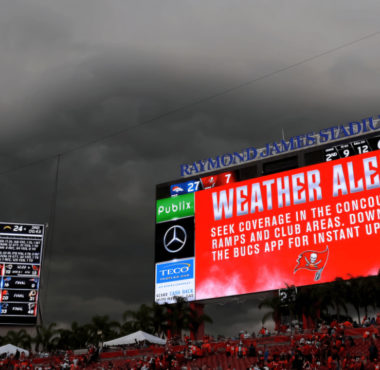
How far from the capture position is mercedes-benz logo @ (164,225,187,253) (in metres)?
61.2

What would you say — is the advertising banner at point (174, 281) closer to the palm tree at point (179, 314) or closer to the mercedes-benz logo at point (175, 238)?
the palm tree at point (179, 314)

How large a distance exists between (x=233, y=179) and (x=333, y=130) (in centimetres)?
920

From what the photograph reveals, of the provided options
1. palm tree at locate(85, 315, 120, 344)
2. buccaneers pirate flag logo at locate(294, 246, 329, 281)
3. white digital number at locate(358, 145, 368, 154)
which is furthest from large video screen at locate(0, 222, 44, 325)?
white digital number at locate(358, 145, 368, 154)

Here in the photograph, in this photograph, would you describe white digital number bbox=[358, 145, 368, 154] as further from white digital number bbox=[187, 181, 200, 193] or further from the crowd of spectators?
white digital number bbox=[187, 181, 200, 193]

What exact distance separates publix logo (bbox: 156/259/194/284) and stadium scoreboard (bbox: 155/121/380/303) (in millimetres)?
83

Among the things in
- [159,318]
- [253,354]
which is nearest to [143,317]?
[159,318]

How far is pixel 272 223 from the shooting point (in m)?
57.1

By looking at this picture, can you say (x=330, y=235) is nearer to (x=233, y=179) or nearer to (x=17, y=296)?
(x=233, y=179)

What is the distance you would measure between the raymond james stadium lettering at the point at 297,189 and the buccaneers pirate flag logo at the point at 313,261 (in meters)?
4.11

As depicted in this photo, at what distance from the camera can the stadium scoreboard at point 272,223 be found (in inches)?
2085

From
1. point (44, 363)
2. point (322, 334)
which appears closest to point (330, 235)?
point (322, 334)

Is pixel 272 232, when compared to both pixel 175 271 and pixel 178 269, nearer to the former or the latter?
pixel 178 269

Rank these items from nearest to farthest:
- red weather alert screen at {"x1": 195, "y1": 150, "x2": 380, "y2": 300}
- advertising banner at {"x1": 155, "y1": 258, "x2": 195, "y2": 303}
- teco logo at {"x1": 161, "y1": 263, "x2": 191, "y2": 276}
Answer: red weather alert screen at {"x1": 195, "y1": 150, "x2": 380, "y2": 300}, advertising banner at {"x1": 155, "y1": 258, "x2": 195, "y2": 303}, teco logo at {"x1": 161, "y1": 263, "x2": 191, "y2": 276}

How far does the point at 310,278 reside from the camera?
53875 mm
